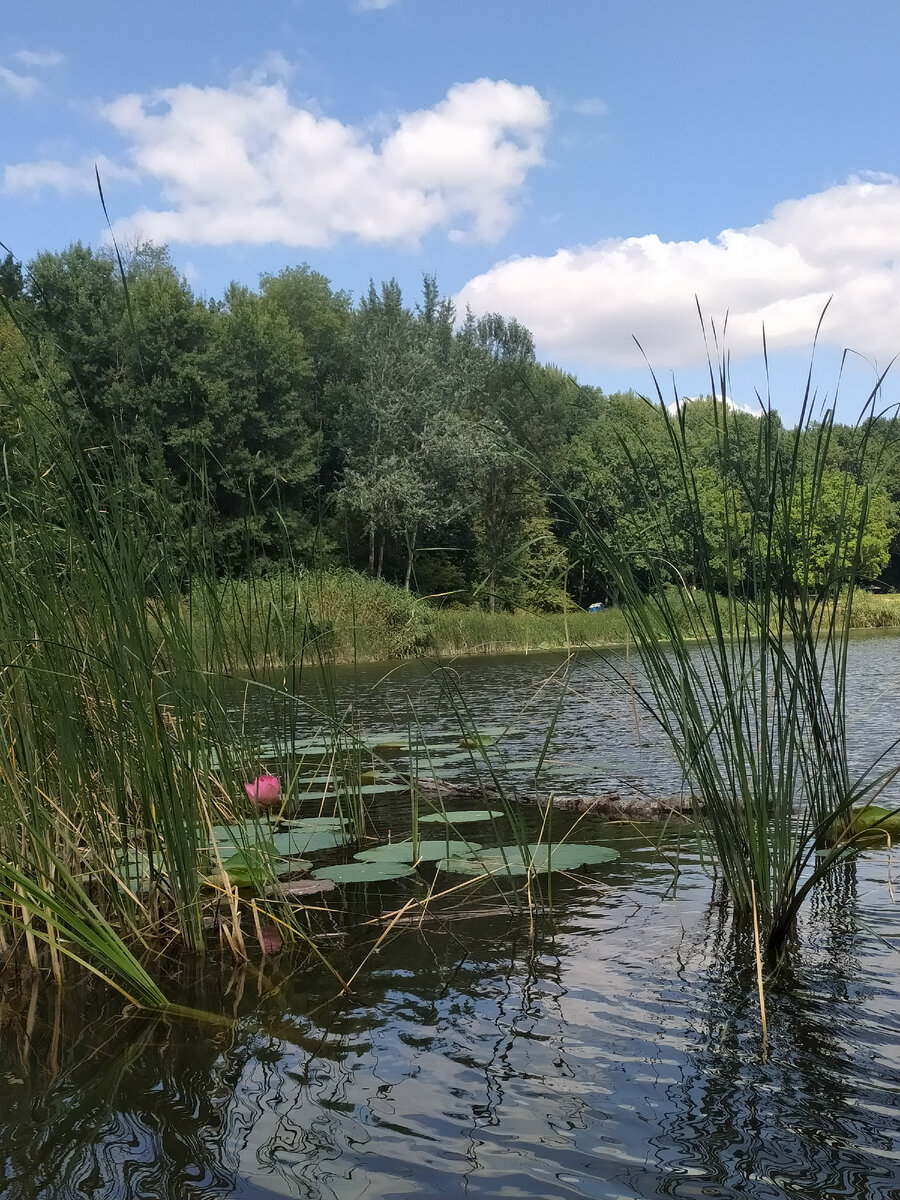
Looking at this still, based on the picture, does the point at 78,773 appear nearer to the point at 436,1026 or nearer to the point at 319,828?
the point at 436,1026

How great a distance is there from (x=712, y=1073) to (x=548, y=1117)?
29 centimetres

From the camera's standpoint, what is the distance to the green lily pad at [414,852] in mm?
2777

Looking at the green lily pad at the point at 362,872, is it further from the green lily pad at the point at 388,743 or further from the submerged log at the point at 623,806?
the green lily pad at the point at 388,743

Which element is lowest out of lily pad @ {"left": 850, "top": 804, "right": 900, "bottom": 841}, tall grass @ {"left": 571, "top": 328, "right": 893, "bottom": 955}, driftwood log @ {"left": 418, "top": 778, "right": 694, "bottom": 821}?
driftwood log @ {"left": 418, "top": 778, "right": 694, "bottom": 821}

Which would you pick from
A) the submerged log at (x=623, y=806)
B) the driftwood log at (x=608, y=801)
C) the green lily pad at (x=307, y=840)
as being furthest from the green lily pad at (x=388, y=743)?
the green lily pad at (x=307, y=840)

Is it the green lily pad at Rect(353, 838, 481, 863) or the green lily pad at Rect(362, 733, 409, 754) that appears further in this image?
the green lily pad at Rect(362, 733, 409, 754)

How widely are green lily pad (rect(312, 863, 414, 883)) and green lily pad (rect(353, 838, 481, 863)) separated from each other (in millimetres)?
46

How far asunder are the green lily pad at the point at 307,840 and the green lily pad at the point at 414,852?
11 cm

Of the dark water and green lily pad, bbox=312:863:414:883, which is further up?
green lily pad, bbox=312:863:414:883

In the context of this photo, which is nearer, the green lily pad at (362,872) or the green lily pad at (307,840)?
the green lily pad at (362,872)

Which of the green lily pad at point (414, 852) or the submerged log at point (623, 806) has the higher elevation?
the green lily pad at point (414, 852)

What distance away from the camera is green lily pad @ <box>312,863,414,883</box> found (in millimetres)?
2605

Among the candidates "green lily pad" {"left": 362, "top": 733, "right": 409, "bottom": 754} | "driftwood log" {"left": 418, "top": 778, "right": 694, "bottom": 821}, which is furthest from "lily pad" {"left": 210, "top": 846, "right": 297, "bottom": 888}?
"green lily pad" {"left": 362, "top": 733, "right": 409, "bottom": 754}

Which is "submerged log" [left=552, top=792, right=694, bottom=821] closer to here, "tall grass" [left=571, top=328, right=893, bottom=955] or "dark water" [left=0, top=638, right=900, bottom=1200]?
"dark water" [left=0, top=638, right=900, bottom=1200]
